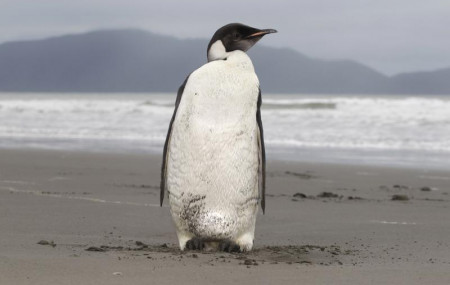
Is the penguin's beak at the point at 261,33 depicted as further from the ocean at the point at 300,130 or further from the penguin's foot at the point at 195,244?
the ocean at the point at 300,130

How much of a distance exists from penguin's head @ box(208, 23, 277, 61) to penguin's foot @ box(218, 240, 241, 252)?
3.11 ft

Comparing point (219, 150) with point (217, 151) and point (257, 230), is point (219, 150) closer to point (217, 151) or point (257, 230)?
point (217, 151)

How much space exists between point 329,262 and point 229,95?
3.12 ft

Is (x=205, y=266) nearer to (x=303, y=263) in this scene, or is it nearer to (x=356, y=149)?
(x=303, y=263)

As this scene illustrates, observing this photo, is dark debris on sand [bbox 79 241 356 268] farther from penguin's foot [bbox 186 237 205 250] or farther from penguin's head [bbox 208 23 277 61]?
penguin's head [bbox 208 23 277 61]

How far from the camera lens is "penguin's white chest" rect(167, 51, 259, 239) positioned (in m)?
4.62

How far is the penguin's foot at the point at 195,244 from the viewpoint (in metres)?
4.77

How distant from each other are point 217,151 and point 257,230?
1542 mm

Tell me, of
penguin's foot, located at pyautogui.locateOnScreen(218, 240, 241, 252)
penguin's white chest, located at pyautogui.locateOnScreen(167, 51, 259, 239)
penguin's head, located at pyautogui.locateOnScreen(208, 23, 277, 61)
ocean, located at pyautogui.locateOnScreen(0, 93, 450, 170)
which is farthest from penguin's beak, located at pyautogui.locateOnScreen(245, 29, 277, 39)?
ocean, located at pyautogui.locateOnScreen(0, 93, 450, 170)

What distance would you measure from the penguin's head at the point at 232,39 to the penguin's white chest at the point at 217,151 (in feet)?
0.16

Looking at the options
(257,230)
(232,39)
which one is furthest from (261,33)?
(257,230)

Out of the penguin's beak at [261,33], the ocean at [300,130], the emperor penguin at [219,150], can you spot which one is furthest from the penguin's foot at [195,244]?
the ocean at [300,130]

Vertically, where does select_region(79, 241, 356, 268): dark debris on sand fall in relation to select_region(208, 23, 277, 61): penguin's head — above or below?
below

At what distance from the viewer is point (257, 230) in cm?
607
